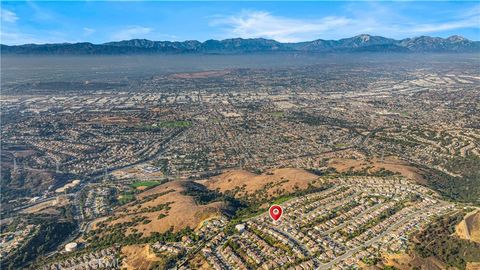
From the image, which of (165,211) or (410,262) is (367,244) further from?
(165,211)

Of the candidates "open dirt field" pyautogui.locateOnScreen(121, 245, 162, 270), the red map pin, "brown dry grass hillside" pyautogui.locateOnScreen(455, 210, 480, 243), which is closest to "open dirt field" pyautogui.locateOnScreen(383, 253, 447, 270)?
"brown dry grass hillside" pyautogui.locateOnScreen(455, 210, 480, 243)

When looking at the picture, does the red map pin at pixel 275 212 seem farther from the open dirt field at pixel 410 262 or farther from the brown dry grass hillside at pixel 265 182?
the open dirt field at pixel 410 262

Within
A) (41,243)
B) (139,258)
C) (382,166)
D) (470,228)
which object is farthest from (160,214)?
(382,166)

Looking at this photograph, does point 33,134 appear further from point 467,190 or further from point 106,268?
point 467,190

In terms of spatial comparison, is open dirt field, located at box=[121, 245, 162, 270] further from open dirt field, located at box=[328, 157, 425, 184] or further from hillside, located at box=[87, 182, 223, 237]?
open dirt field, located at box=[328, 157, 425, 184]

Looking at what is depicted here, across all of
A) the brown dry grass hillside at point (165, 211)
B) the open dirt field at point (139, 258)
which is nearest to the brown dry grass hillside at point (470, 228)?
the brown dry grass hillside at point (165, 211)

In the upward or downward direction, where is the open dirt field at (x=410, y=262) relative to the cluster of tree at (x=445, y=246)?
downward

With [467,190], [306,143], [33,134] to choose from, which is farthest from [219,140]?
[467,190]
